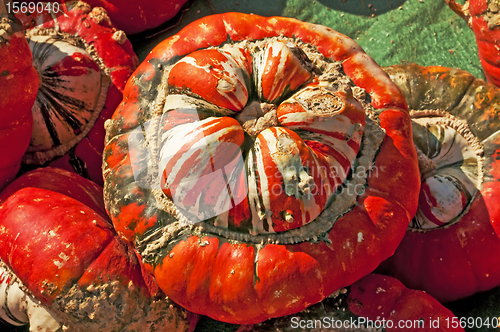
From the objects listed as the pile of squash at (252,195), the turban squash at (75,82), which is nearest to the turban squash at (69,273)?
the pile of squash at (252,195)

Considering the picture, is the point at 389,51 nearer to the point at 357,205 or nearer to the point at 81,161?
the point at 357,205

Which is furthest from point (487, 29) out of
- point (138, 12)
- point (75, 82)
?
point (75, 82)

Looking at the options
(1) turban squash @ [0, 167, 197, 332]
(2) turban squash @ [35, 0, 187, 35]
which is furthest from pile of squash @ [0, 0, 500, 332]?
(2) turban squash @ [35, 0, 187, 35]

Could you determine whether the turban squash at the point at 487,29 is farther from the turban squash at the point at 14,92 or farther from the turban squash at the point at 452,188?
the turban squash at the point at 14,92

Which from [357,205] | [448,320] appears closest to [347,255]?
[357,205]

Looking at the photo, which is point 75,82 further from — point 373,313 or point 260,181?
point 373,313

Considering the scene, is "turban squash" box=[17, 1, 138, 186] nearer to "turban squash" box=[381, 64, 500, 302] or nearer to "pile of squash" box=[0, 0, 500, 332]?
"pile of squash" box=[0, 0, 500, 332]

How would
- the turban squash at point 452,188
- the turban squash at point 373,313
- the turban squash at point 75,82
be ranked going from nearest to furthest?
the turban squash at point 373,313, the turban squash at point 452,188, the turban squash at point 75,82

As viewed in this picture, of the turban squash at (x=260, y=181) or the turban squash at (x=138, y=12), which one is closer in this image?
the turban squash at (x=260, y=181)
